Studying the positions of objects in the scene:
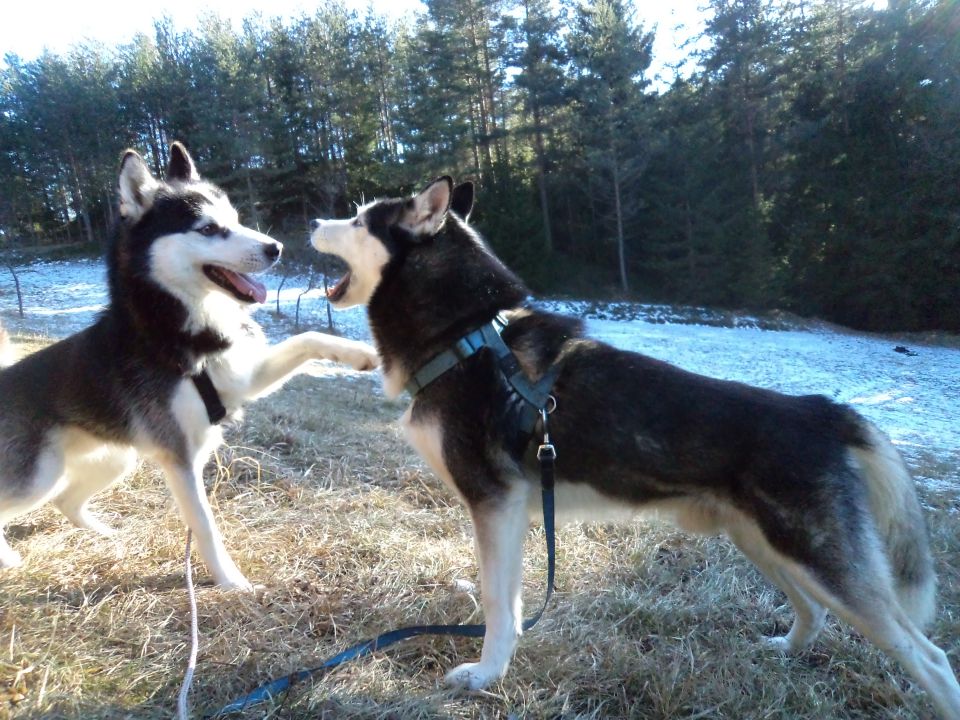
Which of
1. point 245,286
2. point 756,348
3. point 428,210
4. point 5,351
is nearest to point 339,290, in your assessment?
point 245,286

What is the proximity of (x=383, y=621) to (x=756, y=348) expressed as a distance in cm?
2186

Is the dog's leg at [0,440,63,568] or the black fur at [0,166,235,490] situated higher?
the black fur at [0,166,235,490]

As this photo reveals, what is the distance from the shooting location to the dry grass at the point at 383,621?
103 inches

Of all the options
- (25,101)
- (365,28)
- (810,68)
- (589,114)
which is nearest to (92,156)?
(25,101)

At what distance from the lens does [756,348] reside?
22.3m

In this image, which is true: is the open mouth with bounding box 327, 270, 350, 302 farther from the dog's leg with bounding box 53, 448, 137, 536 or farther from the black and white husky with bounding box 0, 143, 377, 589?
the dog's leg with bounding box 53, 448, 137, 536

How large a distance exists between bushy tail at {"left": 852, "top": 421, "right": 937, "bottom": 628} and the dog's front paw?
171 centimetres

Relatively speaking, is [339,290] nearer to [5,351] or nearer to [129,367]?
[129,367]

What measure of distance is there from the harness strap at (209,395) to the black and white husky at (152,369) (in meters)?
0.02

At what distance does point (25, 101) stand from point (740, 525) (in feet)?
177

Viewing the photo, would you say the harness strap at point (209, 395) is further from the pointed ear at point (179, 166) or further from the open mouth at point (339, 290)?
the pointed ear at point (179, 166)

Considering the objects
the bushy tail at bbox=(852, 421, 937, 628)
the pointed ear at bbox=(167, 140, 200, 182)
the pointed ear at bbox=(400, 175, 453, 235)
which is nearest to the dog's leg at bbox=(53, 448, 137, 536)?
the pointed ear at bbox=(167, 140, 200, 182)

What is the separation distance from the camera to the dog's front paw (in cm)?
271

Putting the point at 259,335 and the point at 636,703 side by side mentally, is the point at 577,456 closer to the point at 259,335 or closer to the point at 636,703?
the point at 636,703
